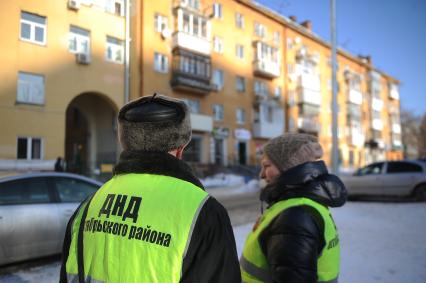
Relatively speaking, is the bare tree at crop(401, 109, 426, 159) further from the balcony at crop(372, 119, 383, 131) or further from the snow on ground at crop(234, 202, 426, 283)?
the snow on ground at crop(234, 202, 426, 283)

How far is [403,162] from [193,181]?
46.0 ft

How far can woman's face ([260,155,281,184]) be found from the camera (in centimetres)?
229

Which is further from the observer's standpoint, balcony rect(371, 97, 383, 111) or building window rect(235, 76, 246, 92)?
balcony rect(371, 97, 383, 111)

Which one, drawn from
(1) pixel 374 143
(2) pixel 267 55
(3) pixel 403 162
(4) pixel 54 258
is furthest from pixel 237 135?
(1) pixel 374 143

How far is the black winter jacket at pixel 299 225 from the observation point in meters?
1.76

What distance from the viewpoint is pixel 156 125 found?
156 cm

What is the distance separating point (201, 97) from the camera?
2725 centimetres

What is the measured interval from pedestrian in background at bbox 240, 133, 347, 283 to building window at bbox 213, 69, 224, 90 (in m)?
26.6

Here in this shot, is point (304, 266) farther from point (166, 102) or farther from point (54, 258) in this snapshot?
point (54, 258)

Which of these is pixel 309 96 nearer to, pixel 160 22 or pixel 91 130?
pixel 160 22

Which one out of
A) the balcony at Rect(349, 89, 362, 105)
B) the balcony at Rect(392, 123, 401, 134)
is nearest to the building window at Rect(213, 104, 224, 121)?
the balcony at Rect(349, 89, 362, 105)

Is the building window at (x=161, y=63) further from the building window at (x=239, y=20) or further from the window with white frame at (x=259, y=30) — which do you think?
the window with white frame at (x=259, y=30)

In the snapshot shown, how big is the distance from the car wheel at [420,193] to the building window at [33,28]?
15.4m

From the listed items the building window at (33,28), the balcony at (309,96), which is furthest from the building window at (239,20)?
the building window at (33,28)
